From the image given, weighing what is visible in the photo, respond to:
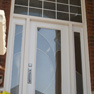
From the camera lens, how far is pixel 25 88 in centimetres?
343

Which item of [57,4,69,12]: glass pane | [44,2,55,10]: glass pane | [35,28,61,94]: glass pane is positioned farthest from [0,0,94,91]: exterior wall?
[44,2,55,10]: glass pane

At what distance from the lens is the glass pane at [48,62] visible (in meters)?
3.63

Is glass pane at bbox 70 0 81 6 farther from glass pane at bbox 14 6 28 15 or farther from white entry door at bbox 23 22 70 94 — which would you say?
glass pane at bbox 14 6 28 15

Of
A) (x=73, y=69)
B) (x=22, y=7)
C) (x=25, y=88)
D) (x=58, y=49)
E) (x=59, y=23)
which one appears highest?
(x=22, y=7)

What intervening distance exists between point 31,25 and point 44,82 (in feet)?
3.62

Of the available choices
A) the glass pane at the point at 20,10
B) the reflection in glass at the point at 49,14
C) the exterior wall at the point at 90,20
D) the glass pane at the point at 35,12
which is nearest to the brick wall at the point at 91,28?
the exterior wall at the point at 90,20

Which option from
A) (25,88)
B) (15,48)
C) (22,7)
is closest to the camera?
(25,88)

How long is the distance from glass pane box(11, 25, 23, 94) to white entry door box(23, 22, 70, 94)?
0.47 feet

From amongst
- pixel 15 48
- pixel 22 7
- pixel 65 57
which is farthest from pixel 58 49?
pixel 22 7

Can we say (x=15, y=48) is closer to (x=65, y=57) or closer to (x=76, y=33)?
(x=65, y=57)

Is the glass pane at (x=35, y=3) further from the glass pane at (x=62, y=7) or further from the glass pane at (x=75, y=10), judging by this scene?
the glass pane at (x=75, y=10)

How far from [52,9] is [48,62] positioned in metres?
1.09

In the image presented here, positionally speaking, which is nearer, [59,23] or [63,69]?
[63,69]

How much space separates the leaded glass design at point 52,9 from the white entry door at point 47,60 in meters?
0.21
